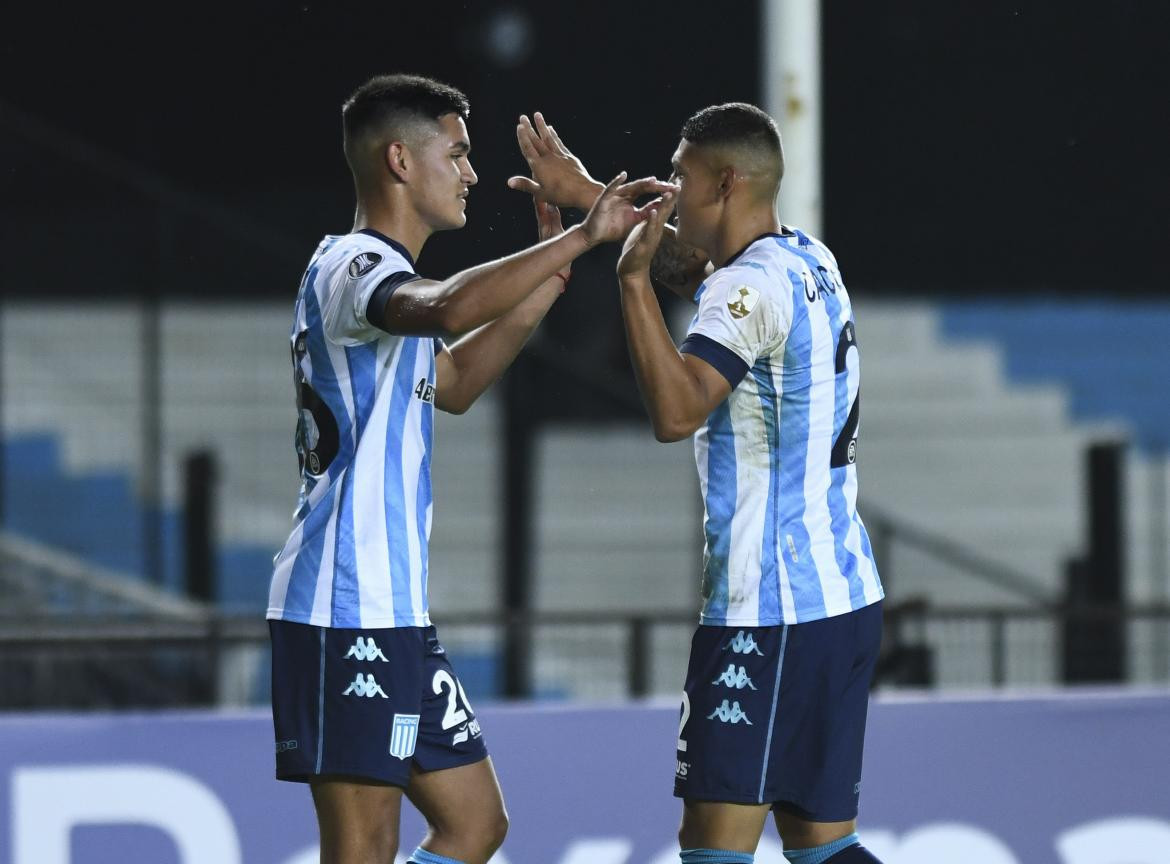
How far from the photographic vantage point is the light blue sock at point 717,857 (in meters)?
3.30

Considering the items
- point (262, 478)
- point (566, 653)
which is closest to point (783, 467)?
point (566, 653)

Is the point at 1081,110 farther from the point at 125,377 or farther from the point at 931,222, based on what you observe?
the point at 125,377

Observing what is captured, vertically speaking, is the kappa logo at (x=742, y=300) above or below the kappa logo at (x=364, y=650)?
above

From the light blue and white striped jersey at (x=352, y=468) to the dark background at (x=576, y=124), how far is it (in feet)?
13.7

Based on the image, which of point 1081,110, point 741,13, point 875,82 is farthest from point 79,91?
point 1081,110

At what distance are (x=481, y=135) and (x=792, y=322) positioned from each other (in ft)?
20.7

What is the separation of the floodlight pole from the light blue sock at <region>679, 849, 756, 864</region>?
1.49 meters

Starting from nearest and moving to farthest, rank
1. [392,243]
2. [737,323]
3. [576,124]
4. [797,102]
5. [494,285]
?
[494,285] → [737,323] → [392,243] → [797,102] → [576,124]

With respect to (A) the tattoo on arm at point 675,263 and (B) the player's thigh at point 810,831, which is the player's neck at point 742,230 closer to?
(A) the tattoo on arm at point 675,263

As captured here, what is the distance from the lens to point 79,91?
1097cm

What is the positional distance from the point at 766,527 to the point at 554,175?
33.6 inches

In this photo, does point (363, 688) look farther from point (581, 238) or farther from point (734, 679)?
point (581, 238)

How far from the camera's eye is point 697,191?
3.50m

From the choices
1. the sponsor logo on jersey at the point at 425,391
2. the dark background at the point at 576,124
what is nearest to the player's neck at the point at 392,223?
the sponsor logo on jersey at the point at 425,391
